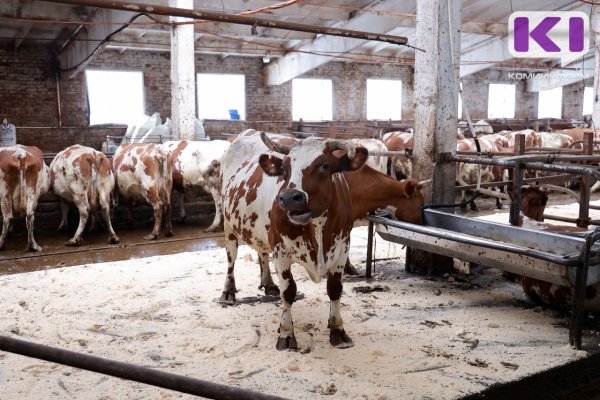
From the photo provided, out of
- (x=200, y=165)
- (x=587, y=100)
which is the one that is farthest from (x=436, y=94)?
(x=587, y=100)

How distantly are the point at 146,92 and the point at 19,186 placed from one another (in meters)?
10.6

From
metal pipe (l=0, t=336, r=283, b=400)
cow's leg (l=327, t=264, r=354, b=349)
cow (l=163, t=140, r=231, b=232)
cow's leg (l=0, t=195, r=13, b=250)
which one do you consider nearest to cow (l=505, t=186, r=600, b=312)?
cow's leg (l=327, t=264, r=354, b=349)

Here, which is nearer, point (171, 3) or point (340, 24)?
point (171, 3)

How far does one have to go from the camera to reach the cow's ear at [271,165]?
147 inches

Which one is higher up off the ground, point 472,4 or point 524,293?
point 472,4

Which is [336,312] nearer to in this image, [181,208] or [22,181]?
[22,181]

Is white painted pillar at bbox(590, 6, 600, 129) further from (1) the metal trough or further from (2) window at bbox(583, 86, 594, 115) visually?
(2) window at bbox(583, 86, 594, 115)

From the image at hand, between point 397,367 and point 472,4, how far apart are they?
14.0 m

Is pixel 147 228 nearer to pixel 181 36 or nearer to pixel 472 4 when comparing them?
pixel 181 36

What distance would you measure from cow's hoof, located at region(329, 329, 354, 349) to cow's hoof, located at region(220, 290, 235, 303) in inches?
49.2

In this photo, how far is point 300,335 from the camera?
13.5 ft

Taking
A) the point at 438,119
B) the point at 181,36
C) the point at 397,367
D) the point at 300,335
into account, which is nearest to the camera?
the point at 397,367

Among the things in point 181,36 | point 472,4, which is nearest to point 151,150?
point 181,36

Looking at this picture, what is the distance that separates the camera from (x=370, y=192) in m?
5.39
